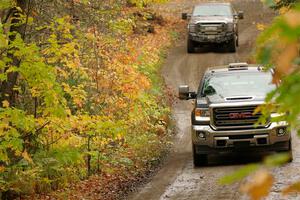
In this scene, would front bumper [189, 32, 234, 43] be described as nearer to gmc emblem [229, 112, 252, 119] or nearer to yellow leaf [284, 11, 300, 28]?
gmc emblem [229, 112, 252, 119]

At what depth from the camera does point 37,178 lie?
1159cm

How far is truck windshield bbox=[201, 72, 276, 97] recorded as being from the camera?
1338 cm

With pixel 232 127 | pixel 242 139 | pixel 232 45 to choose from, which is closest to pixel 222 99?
pixel 232 127

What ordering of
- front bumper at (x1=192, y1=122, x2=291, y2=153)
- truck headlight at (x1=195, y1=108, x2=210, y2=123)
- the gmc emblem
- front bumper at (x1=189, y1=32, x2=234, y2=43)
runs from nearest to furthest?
front bumper at (x1=192, y1=122, x2=291, y2=153) < the gmc emblem < truck headlight at (x1=195, y1=108, x2=210, y2=123) < front bumper at (x1=189, y1=32, x2=234, y2=43)

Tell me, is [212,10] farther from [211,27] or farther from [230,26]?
[230,26]

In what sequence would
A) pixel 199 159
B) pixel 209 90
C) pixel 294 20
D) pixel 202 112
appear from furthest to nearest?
pixel 209 90, pixel 199 159, pixel 202 112, pixel 294 20

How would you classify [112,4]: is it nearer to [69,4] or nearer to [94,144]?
[69,4]

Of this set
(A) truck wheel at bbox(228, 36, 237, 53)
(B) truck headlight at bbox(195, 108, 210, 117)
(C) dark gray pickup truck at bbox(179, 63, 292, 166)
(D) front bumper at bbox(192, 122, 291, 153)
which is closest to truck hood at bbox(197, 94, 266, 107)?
(C) dark gray pickup truck at bbox(179, 63, 292, 166)

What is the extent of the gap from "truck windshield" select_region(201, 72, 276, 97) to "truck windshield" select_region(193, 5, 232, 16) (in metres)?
16.2

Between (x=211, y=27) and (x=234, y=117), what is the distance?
16474mm

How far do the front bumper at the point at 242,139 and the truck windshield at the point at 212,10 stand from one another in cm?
1740

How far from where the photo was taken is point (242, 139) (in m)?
12.9

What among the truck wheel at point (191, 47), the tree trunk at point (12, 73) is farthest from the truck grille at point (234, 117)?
the truck wheel at point (191, 47)

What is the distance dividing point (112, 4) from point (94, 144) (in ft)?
18.3
